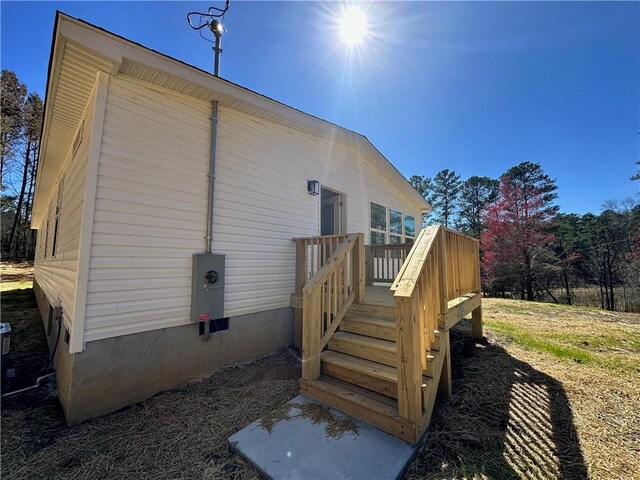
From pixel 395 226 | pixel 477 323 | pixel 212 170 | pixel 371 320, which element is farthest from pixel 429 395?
pixel 395 226

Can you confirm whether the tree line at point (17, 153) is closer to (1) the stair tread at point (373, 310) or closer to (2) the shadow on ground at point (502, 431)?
(1) the stair tread at point (373, 310)

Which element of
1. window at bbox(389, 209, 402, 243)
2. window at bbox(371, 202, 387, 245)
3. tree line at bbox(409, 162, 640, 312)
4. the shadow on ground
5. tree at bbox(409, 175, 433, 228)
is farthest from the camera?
tree at bbox(409, 175, 433, 228)

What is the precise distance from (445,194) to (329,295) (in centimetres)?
2685

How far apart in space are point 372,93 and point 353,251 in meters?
5.40

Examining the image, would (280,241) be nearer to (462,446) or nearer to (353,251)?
(353,251)

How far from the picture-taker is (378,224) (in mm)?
8008

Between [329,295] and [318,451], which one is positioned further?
[329,295]

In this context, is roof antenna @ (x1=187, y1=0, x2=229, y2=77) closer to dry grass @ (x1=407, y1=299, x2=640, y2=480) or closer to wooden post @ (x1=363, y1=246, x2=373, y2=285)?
wooden post @ (x1=363, y1=246, x2=373, y2=285)

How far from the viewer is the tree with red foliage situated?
16188 mm

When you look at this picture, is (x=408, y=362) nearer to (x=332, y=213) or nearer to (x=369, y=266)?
(x=369, y=266)

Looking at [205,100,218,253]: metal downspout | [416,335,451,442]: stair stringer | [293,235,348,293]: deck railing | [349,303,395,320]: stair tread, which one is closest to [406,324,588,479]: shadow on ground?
[416,335,451,442]: stair stringer

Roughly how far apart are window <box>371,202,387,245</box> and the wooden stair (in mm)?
4384

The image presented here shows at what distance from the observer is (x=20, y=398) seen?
3229mm

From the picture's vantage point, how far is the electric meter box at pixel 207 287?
360cm
